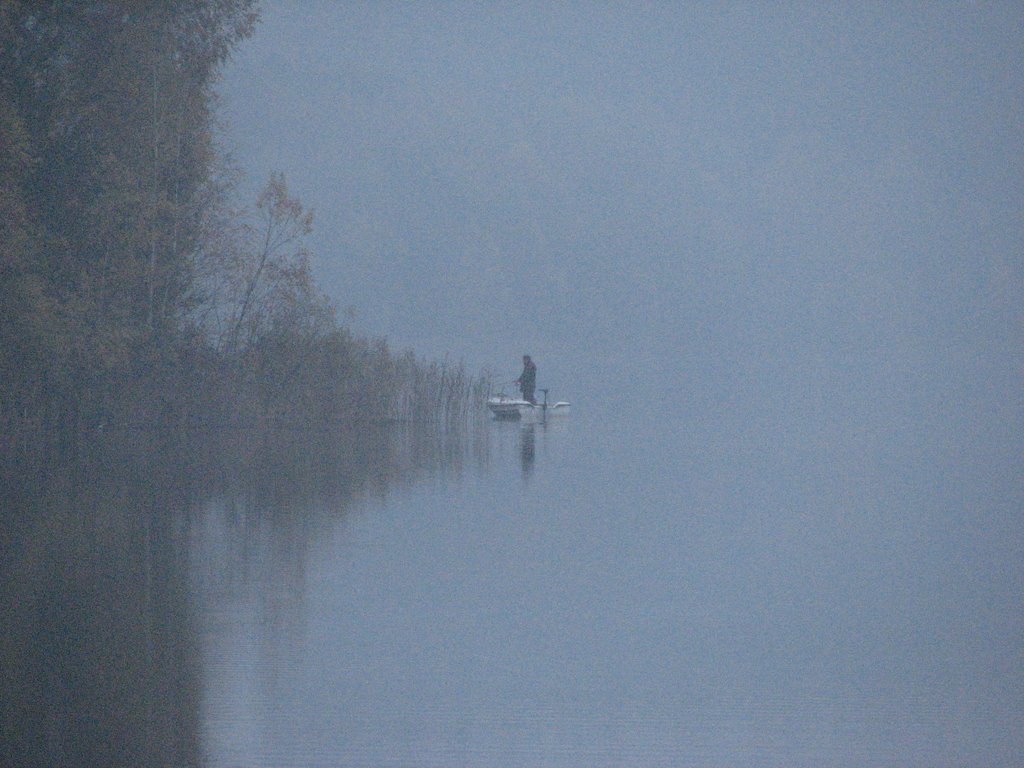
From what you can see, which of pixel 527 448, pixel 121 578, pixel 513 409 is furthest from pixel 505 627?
pixel 513 409

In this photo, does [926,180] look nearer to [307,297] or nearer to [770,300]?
Result: [770,300]

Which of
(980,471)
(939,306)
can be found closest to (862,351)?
(939,306)

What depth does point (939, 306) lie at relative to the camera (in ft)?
316

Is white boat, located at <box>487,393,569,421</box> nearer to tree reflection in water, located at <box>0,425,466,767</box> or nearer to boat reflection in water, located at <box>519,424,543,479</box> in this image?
boat reflection in water, located at <box>519,424,543,479</box>

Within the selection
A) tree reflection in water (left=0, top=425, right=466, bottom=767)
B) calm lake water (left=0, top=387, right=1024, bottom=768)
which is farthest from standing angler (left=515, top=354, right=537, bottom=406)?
calm lake water (left=0, top=387, right=1024, bottom=768)

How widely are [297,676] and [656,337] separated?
6984 cm

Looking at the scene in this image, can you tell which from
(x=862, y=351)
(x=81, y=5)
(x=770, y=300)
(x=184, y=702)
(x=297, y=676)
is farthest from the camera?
(x=770, y=300)

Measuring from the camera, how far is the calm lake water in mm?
3438

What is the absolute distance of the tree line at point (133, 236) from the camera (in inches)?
552

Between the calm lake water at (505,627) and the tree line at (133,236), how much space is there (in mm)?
5445

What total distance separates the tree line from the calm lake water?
17.9 feet

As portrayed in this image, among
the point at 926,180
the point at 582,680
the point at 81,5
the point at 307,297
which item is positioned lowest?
the point at 582,680

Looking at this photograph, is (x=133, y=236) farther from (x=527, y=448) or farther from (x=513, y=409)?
(x=513, y=409)

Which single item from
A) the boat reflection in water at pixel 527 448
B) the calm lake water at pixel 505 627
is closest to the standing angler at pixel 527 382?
the boat reflection in water at pixel 527 448
